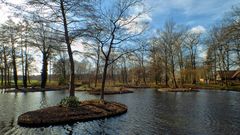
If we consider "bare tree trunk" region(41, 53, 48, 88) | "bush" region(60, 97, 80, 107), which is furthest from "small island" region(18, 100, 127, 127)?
"bare tree trunk" region(41, 53, 48, 88)

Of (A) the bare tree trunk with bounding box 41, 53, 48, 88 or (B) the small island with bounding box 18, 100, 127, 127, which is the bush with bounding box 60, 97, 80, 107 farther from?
(A) the bare tree trunk with bounding box 41, 53, 48, 88

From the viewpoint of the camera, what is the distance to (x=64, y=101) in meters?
17.9

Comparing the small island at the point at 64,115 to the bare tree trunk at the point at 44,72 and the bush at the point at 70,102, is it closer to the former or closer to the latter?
the bush at the point at 70,102

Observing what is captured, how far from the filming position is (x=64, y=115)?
15.7m

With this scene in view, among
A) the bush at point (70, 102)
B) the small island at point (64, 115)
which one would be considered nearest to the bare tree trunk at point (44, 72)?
the bush at point (70, 102)

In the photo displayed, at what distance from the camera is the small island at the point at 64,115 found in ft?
47.4

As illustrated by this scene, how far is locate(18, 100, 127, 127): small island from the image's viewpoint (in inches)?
569

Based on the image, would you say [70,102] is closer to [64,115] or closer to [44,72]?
[64,115]

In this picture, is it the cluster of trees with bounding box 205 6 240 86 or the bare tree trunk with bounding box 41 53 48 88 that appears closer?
the cluster of trees with bounding box 205 6 240 86

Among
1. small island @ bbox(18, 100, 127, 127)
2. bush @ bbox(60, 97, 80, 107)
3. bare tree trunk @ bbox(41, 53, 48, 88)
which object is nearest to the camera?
small island @ bbox(18, 100, 127, 127)

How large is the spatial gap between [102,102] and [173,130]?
9064 mm

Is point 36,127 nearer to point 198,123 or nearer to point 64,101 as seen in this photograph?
point 64,101

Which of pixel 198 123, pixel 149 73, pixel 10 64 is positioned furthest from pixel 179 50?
pixel 198 123

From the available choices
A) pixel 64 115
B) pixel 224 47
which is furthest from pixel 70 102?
pixel 224 47
